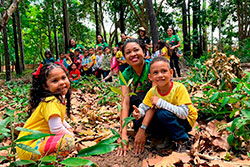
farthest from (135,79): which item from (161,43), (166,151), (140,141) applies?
(161,43)

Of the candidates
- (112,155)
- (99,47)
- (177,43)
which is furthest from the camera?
(99,47)

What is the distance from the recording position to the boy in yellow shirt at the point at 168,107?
5.55 feet

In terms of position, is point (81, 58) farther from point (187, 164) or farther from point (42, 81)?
point (187, 164)

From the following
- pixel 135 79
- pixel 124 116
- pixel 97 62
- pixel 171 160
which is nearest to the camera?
pixel 171 160

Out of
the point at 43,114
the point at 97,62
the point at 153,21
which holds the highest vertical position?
the point at 153,21

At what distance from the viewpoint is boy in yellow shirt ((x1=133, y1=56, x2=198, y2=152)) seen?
5.55 feet

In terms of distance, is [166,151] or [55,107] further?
[166,151]

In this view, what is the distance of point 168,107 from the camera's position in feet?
5.53

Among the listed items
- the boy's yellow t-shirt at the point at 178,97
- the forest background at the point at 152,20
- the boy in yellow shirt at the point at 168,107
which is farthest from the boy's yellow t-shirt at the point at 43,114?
the forest background at the point at 152,20

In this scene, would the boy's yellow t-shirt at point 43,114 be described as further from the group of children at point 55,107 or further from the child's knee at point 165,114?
the child's knee at point 165,114

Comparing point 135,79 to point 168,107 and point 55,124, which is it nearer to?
point 168,107

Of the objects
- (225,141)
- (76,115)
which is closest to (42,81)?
(76,115)

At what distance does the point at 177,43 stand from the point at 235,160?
501 centimetres

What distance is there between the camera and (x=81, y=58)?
266 inches
